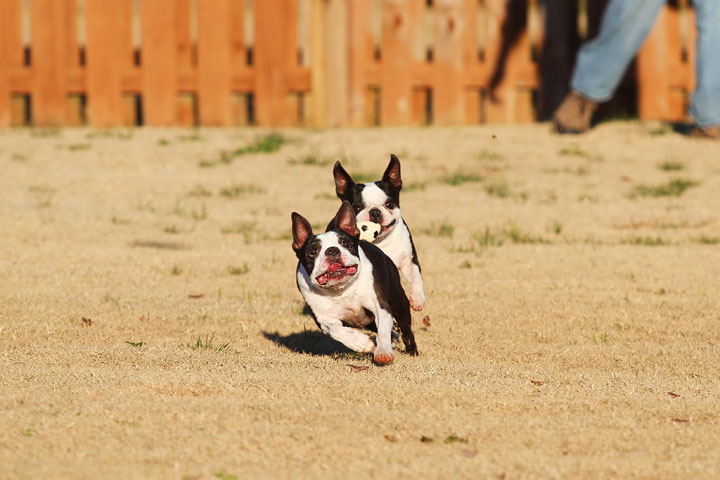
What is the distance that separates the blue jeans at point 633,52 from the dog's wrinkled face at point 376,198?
7.43 metres

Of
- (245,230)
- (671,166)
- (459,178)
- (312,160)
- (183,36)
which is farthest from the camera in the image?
(183,36)

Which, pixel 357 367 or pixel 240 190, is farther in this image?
pixel 240 190

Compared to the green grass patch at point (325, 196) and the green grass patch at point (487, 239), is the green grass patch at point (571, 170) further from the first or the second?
the green grass patch at point (487, 239)

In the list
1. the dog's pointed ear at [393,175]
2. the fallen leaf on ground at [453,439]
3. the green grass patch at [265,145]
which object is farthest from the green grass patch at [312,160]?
the fallen leaf on ground at [453,439]

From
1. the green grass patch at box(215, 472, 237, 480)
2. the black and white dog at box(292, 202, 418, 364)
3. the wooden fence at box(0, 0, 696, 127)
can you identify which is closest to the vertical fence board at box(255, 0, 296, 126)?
the wooden fence at box(0, 0, 696, 127)

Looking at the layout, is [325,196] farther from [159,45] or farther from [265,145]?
[159,45]

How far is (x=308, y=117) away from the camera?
1423cm

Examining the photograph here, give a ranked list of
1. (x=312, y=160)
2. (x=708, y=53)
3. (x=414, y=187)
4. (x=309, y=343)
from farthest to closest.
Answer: (x=312, y=160) → (x=708, y=53) → (x=414, y=187) → (x=309, y=343)

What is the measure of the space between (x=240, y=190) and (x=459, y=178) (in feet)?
7.90

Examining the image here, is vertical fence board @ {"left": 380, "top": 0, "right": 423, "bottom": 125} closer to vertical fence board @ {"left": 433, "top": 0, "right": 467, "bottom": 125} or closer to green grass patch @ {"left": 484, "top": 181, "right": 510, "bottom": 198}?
vertical fence board @ {"left": 433, "top": 0, "right": 467, "bottom": 125}

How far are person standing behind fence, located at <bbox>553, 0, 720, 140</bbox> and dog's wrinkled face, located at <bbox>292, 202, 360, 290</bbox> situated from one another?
8266 millimetres

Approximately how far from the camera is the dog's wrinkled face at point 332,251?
5.34 metres

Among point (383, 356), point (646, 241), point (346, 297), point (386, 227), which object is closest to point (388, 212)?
point (386, 227)

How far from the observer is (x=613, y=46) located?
1309 cm
